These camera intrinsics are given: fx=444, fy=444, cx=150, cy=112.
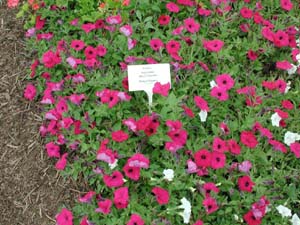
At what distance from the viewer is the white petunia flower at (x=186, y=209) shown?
8.13 ft

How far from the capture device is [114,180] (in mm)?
2578

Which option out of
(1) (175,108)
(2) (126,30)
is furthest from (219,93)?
(2) (126,30)

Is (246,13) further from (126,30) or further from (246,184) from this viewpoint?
(246,184)

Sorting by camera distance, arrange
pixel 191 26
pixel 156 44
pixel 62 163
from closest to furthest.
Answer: pixel 62 163
pixel 156 44
pixel 191 26

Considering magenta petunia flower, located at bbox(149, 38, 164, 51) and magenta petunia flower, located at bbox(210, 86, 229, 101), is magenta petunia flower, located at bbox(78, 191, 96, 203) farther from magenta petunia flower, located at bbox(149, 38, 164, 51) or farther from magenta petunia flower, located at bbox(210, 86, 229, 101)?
magenta petunia flower, located at bbox(149, 38, 164, 51)

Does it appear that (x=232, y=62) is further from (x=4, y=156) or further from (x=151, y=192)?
(x=4, y=156)

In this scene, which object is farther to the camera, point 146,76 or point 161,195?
point 146,76

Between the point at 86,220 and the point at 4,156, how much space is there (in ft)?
2.80

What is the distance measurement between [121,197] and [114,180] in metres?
0.12

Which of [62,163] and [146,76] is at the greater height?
[146,76]

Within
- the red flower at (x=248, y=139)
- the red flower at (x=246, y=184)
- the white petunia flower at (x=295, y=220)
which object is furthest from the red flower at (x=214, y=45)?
the white petunia flower at (x=295, y=220)

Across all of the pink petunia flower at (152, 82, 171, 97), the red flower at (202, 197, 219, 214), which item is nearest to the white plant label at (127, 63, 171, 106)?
the pink petunia flower at (152, 82, 171, 97)

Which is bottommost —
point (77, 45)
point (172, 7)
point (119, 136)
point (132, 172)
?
point (132, 172)

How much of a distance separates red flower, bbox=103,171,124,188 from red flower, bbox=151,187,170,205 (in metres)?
0.20
